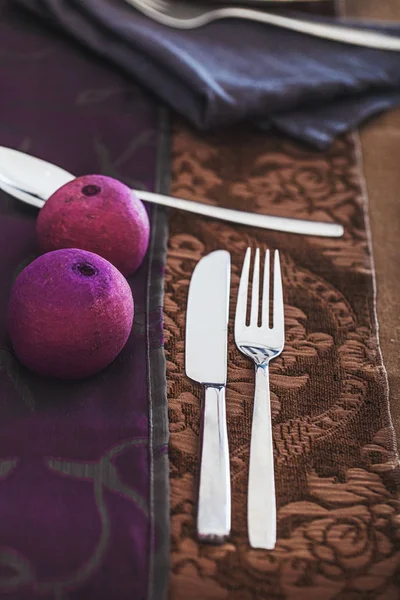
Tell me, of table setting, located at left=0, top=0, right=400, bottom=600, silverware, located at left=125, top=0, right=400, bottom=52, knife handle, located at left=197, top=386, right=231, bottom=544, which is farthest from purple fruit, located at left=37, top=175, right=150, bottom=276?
silverware, located at left=125, top=0, right=400, bottom=52

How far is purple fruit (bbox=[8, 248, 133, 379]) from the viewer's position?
0.38m

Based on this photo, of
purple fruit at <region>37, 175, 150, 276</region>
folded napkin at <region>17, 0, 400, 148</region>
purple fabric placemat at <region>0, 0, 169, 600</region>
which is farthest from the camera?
folded napkin at <region>17, 0, 400, 148</region>

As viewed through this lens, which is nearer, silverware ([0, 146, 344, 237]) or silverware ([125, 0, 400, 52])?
silverware ([0, 146, 344, 237])

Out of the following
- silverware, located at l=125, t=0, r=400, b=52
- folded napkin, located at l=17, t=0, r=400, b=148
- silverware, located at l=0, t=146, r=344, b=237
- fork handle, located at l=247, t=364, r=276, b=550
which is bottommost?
fork handle, located at l=247, t=364, r=276, b=550

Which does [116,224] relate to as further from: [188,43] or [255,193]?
[188,43]

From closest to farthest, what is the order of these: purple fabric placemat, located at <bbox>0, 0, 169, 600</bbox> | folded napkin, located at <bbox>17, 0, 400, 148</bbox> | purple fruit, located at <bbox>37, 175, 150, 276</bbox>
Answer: purple fabric placemat, located at <bbox>0, 0, 169, 600</bbox>, purple fruit, located at <bbox>37, 175, 150, 276</bbox>, folded napkin, located at <bbox>17, 0, 400, 148</bbox>

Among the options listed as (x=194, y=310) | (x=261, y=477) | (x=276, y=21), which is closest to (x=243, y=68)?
(x=276, y=21)

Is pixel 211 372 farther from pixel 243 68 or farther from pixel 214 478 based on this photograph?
pixel 243 68

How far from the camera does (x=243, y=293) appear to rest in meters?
0.48

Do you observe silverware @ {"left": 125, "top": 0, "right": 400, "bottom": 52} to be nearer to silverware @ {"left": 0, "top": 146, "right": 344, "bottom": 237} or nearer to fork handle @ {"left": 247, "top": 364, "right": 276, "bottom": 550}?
silverware @ {"left": 0, "top": 146, "right": 344, "bottom": 237}

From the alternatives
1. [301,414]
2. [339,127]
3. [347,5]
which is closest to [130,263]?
[301,414]

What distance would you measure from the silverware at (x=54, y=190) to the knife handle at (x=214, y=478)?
19 cm

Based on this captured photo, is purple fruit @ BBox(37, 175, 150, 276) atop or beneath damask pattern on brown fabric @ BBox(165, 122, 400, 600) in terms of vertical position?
atop

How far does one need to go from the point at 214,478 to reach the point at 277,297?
15 cm
